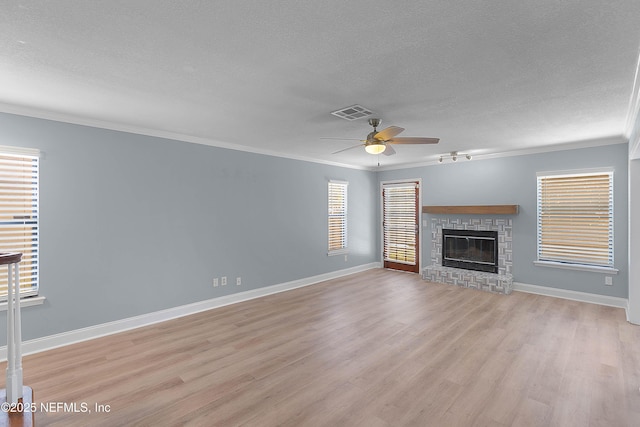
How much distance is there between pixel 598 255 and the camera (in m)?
4.82

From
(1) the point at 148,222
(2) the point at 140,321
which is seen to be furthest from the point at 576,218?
(2) the point at 140,321

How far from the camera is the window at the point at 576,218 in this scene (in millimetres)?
4762

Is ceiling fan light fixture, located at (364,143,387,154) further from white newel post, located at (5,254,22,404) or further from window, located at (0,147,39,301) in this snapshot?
window, located at (0,147,39,301)

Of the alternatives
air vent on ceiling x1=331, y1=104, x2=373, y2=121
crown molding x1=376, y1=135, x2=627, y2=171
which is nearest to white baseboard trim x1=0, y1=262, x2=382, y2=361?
air vent on ceiling x1=331, y1=104, x2=373, y2=121

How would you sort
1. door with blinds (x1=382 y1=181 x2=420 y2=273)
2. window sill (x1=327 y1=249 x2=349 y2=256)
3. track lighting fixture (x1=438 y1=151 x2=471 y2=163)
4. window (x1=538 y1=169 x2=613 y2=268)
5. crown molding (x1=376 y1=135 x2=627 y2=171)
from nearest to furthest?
crown molding (x1=376 y1=135 x2=627 y2=171) → window (x1=538 y1=169 x2=613 y2=268) → track lighting fixture (x1=438 y1=151 x2=471 y2=163) → window sill (x1=327 y1=249 x2=349 y2=256) → door with blinds (x1=382 y1=181 x2=420 y2=273)

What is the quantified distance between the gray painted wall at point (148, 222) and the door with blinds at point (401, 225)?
7.89ft

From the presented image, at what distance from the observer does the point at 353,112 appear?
3.25 m

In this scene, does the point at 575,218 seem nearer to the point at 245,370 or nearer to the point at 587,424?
the point at 587,424

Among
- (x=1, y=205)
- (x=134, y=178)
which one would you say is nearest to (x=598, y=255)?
(x=134, y=178)

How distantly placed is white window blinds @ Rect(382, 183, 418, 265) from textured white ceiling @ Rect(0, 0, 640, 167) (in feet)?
11.0

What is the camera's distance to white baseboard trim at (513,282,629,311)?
4637 mm

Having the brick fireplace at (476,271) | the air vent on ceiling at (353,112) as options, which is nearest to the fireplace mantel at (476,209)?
the brick fireplace at (476,271)

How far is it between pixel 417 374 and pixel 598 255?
407 cm

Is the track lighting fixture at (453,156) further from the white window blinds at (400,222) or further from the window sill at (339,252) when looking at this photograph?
the window sill at (339,252)
